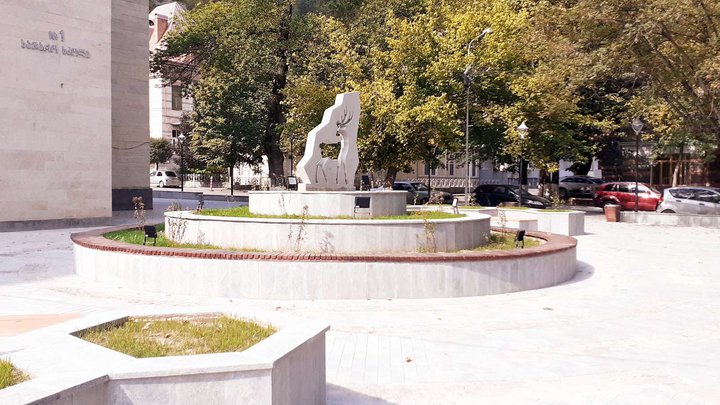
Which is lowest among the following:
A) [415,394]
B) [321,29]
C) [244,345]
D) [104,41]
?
[415,394]

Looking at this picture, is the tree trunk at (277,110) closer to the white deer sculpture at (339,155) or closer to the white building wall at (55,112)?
the white building wall at (55,112)

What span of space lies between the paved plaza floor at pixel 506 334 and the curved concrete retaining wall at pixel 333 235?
145cm

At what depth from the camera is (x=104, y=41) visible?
73.8ft

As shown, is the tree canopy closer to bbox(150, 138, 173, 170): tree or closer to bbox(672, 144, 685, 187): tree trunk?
bbox(672, 144, 685, 187): tree trunk

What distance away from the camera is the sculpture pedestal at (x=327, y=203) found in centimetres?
1284

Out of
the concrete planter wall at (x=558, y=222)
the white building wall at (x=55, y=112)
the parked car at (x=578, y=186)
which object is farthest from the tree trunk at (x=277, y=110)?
the parked car at (x=578, y=186)

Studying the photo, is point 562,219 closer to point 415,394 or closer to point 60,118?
point 415,394

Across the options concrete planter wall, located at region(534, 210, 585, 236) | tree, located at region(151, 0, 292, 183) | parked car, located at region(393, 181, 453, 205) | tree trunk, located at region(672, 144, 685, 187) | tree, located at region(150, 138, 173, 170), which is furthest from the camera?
tree, located at region(150, 138, 173, 170)

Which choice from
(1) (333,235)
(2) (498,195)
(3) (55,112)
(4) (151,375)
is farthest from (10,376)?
(2) (498,195)

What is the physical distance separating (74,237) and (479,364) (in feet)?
31.8

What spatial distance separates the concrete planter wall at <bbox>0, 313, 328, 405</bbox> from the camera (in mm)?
3576

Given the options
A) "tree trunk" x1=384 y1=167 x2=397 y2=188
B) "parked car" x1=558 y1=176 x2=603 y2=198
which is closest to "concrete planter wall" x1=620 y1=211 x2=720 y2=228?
"parked car" x1=558 y1=176 x2=603 y2=198

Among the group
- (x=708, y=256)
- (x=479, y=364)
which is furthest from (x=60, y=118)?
(x=708, y=256)

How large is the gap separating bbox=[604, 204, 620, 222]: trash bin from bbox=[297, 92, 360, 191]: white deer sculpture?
16299mm
